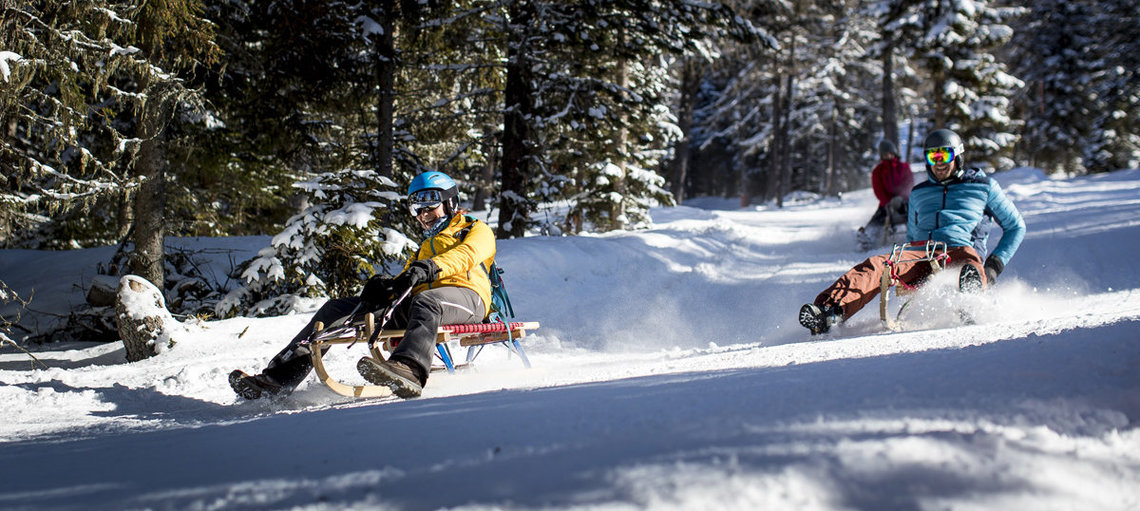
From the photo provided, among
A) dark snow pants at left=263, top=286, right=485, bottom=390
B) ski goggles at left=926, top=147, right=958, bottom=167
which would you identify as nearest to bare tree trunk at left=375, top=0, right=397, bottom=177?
dark snow pants at left=263, top=286, right=485, bottom=390

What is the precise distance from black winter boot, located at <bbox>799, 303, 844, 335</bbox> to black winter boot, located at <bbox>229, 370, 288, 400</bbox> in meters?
4.08

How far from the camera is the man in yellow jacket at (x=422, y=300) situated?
4125mm

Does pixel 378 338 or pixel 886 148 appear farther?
pixel 886 148

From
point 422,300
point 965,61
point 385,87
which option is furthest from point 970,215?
point 965,61

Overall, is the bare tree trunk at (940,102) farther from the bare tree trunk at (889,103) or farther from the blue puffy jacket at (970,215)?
the blue puffy jacket at (970,215)

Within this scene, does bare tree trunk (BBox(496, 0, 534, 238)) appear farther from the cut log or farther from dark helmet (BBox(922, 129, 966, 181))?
dark helmet (BBox(922, 129, 966, 181))

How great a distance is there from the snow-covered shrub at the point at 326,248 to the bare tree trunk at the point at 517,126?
12.0 ft

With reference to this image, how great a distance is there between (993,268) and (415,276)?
4.96m

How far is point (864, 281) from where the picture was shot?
567 cm

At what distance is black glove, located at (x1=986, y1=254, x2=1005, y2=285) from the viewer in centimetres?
572

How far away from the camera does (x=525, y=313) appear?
26.5 ft

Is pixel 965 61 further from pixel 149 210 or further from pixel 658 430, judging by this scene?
pixel 658 430

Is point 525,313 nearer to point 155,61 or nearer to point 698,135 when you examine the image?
point 155,61

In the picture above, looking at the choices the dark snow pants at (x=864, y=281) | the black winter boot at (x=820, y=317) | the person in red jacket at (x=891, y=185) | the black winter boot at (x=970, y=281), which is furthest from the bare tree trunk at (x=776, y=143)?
the black winter boot at (x=820, y=317)
